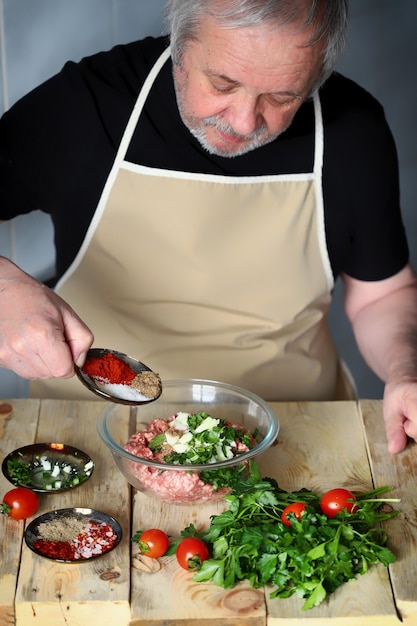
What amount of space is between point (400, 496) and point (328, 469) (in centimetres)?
15

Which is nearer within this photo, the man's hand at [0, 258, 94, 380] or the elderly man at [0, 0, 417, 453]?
the man's hand at [0, 258, 94, 380]

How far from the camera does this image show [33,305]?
153 centimetres

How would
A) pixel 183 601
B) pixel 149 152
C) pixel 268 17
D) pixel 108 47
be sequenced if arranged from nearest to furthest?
1. pixel 183 601
2. pixel 268 17
3. pixel 149 152
4. pixel 108 47

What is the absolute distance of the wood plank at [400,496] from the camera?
1.37 meters

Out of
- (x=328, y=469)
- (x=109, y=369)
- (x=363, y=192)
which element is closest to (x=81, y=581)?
(x=109, y=369)

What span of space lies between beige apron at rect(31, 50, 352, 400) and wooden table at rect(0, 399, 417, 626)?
0.35 m

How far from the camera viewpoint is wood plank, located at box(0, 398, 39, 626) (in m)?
1.34

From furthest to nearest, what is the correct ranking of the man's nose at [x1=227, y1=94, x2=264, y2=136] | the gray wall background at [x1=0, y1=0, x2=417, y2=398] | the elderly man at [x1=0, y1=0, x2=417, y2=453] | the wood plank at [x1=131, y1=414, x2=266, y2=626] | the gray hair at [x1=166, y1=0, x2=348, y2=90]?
the gray wall background at [x1=0, y1=0, x2=417, y2=398], the elderly man at [x1=0, y1=0, x2=417, y2=453], the man's nose at [x1=227, y1=94, x2=264, y2=136], the gray hair at [x1=166, y1=0, x2=348, y2=90], the wood plank at [x1=131, y1=414, x2=266, y2=626]

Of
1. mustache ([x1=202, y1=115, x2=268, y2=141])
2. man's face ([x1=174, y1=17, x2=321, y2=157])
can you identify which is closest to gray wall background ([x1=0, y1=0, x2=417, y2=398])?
man's face ([x1=174, y1=17, x2=321, y2=157])

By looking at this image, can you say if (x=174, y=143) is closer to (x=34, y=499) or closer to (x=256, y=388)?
(x=256, y=388)

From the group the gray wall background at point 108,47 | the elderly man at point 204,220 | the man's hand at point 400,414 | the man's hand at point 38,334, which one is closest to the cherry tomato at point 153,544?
the man's hand at point 38,334

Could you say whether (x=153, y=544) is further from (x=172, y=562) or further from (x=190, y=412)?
(x=190, y=412)

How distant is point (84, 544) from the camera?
56.1 inches

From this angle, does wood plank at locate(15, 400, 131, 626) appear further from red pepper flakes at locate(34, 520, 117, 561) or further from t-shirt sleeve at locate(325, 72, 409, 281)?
t-shirt sleeve at locate(325, 72, 409, 281)
